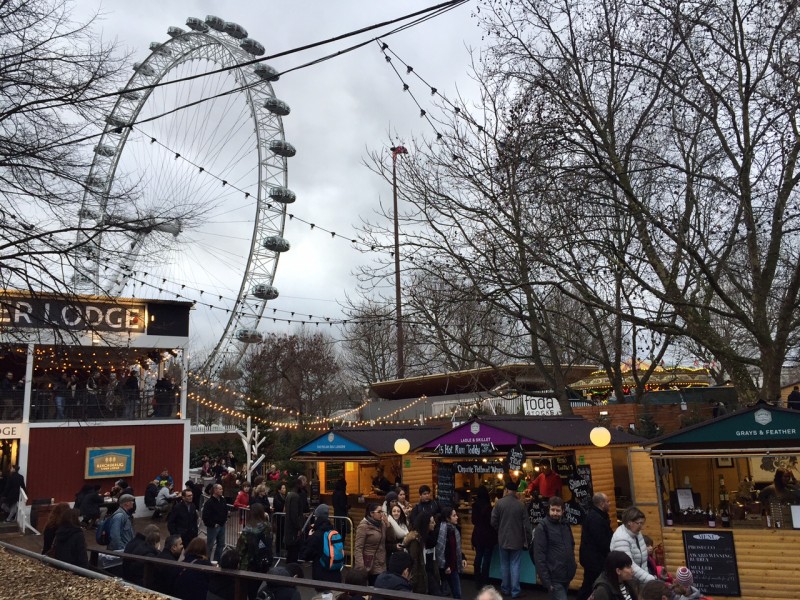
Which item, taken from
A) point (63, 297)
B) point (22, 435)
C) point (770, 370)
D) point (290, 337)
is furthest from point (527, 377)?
point (290, 337)

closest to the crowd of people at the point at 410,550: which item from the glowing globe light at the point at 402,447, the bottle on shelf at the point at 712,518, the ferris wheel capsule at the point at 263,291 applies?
the bottle on shelf at the point at 712,518

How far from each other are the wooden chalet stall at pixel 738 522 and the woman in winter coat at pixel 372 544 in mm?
3759

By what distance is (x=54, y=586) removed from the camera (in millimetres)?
6070

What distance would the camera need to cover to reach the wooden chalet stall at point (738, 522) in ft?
25.3

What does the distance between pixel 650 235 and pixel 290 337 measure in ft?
113

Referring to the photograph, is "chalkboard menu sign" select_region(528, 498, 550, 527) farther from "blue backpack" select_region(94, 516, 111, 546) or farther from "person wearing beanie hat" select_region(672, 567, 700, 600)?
"blue backpack" select_region(94, 516, 111, 546)

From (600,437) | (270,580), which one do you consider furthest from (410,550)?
(600,437)

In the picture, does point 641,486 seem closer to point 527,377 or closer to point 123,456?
point 527,377

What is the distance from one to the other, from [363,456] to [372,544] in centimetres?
635

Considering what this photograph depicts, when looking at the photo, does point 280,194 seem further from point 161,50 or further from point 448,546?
point 448,546

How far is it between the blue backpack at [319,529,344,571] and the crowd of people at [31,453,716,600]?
1cm

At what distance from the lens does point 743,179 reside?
8109mm

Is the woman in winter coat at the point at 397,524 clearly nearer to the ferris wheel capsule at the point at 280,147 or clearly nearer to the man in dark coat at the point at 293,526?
the man in dark coat at the point at 293,526

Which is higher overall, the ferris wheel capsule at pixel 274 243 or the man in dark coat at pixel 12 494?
the ferris wheel capsule at pixel 274 243
